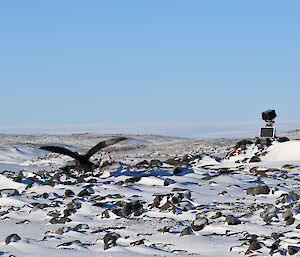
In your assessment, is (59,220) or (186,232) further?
(59,220)

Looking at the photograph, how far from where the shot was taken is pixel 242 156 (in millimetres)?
19438

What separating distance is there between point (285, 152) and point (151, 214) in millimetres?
11468

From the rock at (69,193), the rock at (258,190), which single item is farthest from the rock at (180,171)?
the rock at (69,193)

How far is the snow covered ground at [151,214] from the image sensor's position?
5.75 m

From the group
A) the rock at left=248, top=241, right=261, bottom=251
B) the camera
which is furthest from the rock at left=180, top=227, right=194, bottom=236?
the camera

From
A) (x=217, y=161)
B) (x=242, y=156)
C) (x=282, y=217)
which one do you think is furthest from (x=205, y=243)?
(x=242, y=156)

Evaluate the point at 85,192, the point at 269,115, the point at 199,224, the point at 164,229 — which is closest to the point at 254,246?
the point at 199,224

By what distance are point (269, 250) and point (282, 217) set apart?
1669 mm

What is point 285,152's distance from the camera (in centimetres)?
1817

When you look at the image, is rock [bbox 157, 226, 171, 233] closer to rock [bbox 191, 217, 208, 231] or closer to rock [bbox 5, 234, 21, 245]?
rock [bbox 191, 217, 208, 231]

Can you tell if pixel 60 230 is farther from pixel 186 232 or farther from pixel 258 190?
pixel 258 190

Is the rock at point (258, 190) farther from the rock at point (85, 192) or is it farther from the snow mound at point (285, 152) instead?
the snow mound at point (285, 152)

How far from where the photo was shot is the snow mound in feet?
57.5

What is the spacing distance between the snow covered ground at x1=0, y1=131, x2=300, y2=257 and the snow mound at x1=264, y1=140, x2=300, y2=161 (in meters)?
4.82
